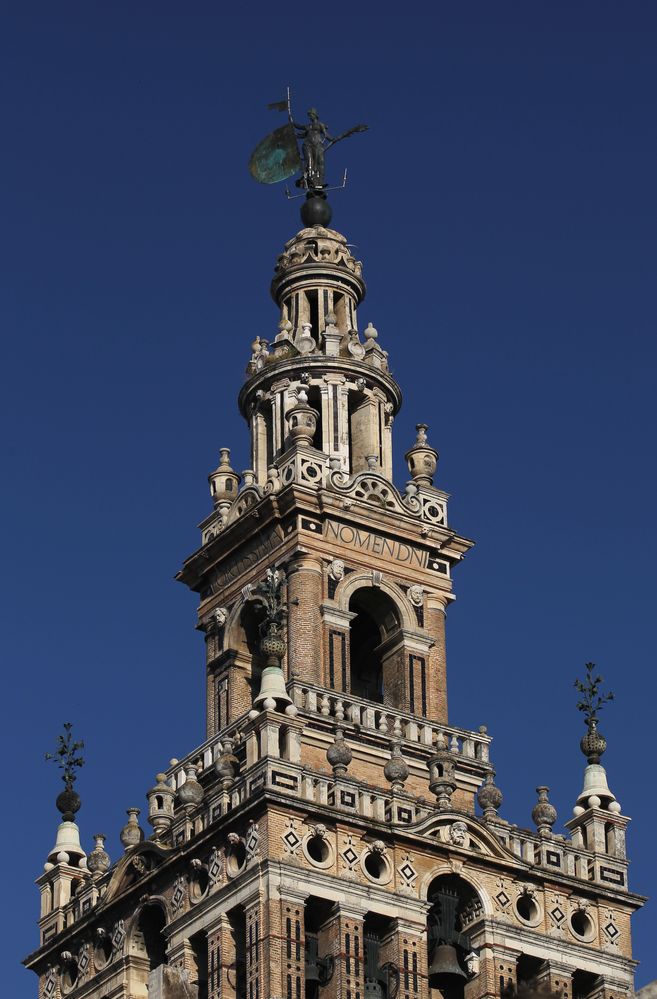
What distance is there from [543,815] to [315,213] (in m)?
19.3

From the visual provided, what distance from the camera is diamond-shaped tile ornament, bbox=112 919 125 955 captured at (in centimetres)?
8269

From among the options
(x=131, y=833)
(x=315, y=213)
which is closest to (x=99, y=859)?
(x=131, y=833)

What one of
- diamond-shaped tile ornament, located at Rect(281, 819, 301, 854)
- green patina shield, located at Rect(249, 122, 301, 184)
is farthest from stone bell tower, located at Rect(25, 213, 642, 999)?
green patina shield, located at Rect(249, 122, 301, 184)

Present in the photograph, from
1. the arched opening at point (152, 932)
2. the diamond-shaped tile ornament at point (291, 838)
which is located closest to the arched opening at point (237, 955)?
the diamond-shaped tile ornament at point (291, 838)

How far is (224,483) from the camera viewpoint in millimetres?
90875

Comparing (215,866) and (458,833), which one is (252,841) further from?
(458,833)

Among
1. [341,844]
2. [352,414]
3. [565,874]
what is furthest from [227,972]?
[352,414]

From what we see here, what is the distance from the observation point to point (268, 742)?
80000mm

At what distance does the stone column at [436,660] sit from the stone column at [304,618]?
3.15 meters

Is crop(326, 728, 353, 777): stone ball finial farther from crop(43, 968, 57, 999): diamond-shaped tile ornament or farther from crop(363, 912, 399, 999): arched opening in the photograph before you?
crop(43, 968, 57, 999): diamond-shaped tile ornament

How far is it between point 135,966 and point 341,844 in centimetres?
627

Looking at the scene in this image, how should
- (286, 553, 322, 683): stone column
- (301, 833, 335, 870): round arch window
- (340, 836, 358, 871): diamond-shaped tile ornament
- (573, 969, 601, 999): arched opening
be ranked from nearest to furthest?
(301, 833, 335, 870): round arch window → (340, 836, 358, 871): diamond-shaped tile ornament → (573, 969, 601, 999): arched opening → (286, 553, 322, 683): stone column

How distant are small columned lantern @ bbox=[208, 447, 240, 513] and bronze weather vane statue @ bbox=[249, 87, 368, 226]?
7541 mm

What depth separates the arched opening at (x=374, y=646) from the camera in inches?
3430
